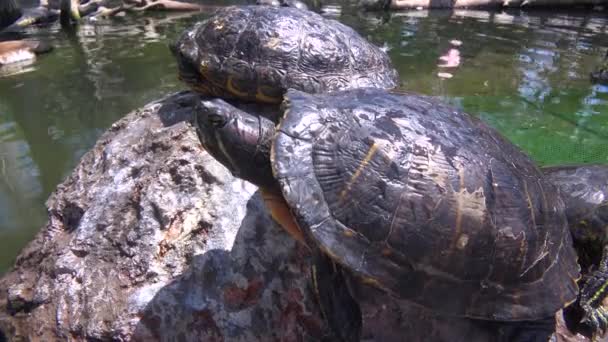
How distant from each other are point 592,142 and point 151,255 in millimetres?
3920

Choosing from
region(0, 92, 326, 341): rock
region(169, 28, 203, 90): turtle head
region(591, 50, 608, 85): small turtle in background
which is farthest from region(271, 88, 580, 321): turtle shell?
region(591, 50, 608, 85): small turtle in background

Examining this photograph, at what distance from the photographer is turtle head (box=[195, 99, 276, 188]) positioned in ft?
5.70

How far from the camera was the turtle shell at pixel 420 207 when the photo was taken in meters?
1.65

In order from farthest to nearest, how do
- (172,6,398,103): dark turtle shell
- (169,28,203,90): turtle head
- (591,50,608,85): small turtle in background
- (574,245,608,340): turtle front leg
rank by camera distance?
(591,50,608,85): small turtle in background
(169,28,203,90): turtle head
(172,6,398,103): dark turtle shell
(574,245,608,340): turtle front leg

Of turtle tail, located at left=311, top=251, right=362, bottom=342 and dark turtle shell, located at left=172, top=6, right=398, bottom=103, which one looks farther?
dark turtle shell, located at left=172, top=6, right=398, bottom=103

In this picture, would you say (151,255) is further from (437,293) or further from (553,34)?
(553,34)

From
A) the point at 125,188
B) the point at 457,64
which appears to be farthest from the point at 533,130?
the point at 125,188

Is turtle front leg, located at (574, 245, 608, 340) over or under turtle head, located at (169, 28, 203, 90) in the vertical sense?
under

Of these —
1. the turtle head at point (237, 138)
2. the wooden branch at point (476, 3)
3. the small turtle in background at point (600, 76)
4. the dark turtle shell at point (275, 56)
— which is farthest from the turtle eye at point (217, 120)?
the wooden branch at point (476, 3)

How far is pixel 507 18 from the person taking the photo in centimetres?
1141

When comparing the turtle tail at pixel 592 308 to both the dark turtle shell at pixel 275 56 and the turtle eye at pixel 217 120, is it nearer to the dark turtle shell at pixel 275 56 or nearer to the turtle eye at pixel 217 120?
the dark turtle shell at pixel 275 56

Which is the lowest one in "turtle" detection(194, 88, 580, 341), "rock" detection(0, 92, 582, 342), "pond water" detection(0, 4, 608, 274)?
"pond water" detection(0, 4, 608, 274)

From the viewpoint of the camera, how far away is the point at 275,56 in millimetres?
3119

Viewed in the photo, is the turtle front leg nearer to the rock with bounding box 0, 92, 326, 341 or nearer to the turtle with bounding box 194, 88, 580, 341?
the turtle with bounding box 194, 88, 580, 341
